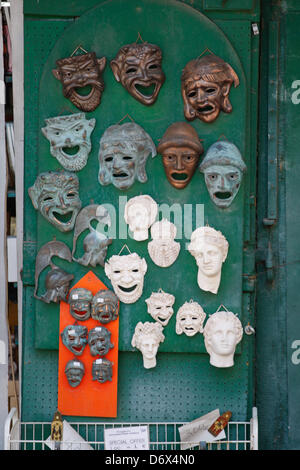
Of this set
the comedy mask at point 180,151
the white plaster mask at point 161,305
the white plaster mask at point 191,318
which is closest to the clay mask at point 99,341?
the white plaster mask at point 161,305

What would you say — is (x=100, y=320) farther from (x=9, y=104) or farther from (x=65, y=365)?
(x=9, y=104)

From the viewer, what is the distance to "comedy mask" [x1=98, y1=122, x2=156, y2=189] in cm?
425

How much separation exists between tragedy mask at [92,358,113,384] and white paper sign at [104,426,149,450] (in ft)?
0.92

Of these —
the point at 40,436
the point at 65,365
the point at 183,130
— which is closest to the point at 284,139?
the point at 183,130

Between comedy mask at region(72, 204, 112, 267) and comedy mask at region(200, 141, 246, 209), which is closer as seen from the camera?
comedy mask at region(200, 141, 246, 209)

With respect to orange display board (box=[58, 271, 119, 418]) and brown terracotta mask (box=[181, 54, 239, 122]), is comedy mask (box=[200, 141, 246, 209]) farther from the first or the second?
orange display board (box=[58, 271, 119, 418])

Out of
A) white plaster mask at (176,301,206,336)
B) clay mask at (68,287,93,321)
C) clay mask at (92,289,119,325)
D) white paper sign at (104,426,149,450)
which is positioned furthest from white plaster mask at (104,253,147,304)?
white paper sign at (104,426,149,450)

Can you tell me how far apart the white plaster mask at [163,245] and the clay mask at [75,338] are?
557mm

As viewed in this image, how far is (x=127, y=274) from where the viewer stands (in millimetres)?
4258

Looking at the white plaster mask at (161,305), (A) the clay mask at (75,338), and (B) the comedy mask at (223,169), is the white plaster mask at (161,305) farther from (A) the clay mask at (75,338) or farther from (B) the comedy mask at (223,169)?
(B) the comedy mask at (223,169)

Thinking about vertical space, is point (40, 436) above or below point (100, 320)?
below

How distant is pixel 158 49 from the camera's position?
427 cm

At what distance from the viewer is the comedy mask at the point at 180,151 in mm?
4180

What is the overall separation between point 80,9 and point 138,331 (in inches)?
72.5
